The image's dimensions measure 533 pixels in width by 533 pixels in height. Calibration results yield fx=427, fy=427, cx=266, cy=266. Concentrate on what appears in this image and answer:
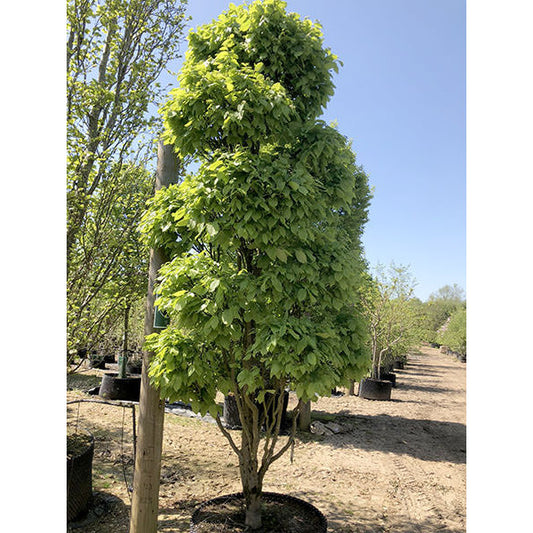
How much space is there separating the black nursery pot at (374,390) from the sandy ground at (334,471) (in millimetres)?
1533

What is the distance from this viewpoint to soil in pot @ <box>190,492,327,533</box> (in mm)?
2312

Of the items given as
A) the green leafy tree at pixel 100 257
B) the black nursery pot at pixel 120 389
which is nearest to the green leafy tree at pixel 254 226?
the green leafy tree at pixel 100 257

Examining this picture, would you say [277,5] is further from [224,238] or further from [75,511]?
[75,511]

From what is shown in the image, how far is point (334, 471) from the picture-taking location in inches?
169

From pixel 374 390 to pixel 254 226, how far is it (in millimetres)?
7422

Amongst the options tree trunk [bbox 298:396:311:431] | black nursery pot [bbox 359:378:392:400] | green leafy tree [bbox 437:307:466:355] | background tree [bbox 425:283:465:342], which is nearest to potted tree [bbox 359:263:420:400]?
black nursery pot [bbox 359:378:392:400]

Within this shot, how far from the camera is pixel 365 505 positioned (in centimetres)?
348

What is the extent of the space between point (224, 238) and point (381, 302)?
24.1 feet

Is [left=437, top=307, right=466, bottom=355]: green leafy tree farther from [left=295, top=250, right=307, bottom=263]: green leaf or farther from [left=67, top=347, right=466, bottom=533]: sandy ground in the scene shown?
[left=295, top=250, right=307, bottom=263]: green leaf

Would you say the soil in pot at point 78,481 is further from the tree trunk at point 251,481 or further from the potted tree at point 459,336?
the potted tree at point 459,336

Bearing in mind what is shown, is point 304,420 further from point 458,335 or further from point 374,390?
point 458,335

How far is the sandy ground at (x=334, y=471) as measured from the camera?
10.5ft

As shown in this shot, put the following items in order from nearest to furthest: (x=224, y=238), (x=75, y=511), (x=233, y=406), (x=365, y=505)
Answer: (x=224, y=238), (x=75, y=511), (x=365, y=505), (x=233, y=406)
